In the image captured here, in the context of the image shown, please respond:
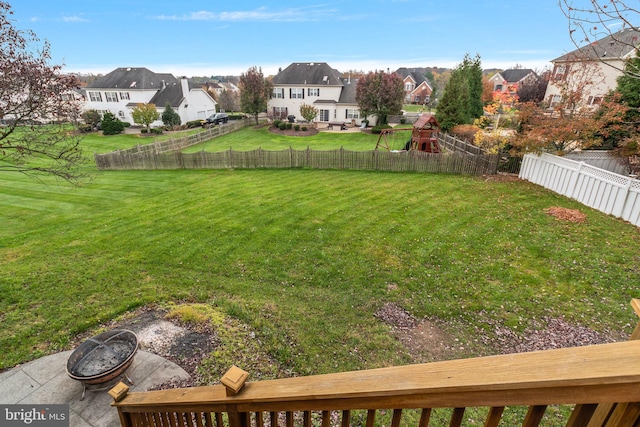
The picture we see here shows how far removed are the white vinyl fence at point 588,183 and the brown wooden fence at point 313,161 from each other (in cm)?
233

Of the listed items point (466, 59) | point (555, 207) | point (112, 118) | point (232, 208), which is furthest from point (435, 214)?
point (112, 118)

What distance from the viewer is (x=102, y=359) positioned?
483 centimetres

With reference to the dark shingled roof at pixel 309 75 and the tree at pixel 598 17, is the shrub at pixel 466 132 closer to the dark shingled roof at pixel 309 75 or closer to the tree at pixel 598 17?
the tree at pixel 598 17

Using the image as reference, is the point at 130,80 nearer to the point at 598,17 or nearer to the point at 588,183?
the point at 588,183

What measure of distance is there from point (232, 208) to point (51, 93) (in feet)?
21.2

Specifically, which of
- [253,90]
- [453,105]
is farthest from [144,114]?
[453,105]

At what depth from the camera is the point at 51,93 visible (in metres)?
6.55

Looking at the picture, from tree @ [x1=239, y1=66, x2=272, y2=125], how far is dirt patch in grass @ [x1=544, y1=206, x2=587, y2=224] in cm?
3219

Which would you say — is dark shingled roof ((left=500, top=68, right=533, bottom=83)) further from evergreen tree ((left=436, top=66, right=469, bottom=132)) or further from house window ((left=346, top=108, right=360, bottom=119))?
evergreen tree ((left=436, top=66, right=469, bottom=132))

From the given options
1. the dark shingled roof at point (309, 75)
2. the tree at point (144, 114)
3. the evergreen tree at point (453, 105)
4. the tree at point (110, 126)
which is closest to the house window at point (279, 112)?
the dark shingled roof at point (309, 75)

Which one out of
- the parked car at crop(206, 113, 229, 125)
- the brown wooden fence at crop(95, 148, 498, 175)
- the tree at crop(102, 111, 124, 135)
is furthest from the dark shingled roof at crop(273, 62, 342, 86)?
the brown wooden fence at crop(95, 148, 498, 175)

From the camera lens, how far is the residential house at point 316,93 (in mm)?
37688

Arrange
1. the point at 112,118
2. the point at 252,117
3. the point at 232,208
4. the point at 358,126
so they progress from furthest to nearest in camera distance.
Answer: the point at 252,117, the point at 358,126, the point at 112,118, the point at 232,208

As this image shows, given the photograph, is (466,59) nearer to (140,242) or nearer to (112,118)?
(140,242)
